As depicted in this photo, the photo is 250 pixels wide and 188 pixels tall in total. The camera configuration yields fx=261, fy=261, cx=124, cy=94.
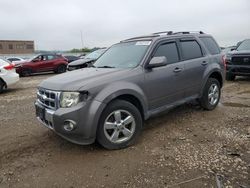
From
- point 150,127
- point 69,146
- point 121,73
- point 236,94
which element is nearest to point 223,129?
point 150,127

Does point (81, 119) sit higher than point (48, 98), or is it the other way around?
point (48, 98)

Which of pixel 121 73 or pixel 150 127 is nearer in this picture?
pixel 121 73

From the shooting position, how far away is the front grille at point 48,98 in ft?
12.8

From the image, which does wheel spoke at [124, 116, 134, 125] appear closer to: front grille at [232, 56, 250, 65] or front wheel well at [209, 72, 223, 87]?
front wheel well at [209, 72, 223, 87]

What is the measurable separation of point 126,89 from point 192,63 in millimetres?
2031

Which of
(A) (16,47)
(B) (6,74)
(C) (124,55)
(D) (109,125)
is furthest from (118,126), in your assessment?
(A) (16,47)

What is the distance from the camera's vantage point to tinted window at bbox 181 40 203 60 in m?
5.45

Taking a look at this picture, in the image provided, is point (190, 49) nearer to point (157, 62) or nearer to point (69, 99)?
point (157, 62)

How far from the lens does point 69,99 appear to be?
3.79 meters

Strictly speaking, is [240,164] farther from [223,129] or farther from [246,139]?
[223,129]

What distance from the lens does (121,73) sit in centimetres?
426

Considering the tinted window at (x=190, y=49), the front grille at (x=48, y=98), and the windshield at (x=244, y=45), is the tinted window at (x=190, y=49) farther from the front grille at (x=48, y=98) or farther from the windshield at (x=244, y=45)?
the windshield at (x=244, y=45)

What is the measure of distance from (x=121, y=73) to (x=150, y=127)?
147cm

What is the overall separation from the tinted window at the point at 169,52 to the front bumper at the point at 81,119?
5.81 ft
